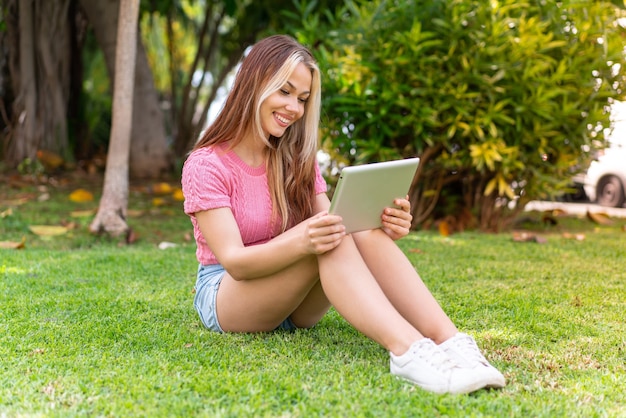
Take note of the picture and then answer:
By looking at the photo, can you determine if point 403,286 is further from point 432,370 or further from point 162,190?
point 162,190

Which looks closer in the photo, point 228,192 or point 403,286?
point 403,286

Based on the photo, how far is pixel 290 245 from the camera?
2201 millimetres

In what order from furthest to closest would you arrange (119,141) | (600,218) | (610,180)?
(610,180), (600,218), (119,141)

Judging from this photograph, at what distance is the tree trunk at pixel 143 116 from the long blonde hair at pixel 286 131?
417cm

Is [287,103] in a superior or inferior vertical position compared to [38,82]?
superior

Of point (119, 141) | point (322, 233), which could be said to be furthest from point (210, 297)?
point (119, 141)

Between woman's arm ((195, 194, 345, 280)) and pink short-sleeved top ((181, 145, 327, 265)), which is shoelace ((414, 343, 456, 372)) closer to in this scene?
woman's arm ((195, 194, 345, 280))

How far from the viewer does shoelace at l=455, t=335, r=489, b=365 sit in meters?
2.07

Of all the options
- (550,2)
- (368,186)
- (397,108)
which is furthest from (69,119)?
(368,186)

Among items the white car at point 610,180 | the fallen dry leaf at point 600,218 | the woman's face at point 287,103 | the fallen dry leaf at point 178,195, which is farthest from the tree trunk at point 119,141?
the white car at point 610,180

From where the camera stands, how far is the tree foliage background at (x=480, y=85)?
474 centimetres

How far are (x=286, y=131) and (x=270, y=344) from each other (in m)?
0.77

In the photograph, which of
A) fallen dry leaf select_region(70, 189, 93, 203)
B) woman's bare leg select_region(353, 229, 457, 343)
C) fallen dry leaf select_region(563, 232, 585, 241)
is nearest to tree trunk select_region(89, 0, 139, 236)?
fallen dry leaf select_region(70, 189, 93, 203)

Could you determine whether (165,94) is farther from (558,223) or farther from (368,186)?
(368,186)
